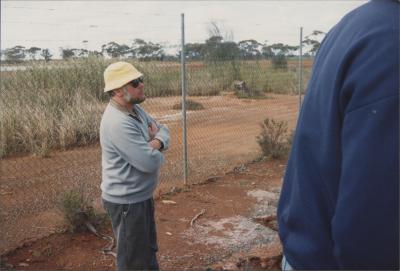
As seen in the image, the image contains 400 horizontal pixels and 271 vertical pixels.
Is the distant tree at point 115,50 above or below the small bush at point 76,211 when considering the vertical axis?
above

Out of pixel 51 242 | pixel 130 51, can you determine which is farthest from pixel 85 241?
pixel 130 51

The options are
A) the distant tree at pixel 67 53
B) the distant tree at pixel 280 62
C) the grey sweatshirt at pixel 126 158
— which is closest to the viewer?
the grey sweatshirt at pixel 126 158

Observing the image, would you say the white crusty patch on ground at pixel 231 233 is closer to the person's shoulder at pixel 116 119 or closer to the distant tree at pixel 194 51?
the person's shoulder at pixel 116 119

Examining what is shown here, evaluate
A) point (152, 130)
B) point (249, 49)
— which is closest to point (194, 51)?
point (249, 49)

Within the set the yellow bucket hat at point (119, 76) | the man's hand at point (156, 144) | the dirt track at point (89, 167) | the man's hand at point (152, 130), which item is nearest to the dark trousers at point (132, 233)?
the man's hand at point (156, 144)

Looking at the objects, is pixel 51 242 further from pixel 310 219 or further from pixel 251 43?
pixel 251 43

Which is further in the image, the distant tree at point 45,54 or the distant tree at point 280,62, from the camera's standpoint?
the distant tree at point 280,62

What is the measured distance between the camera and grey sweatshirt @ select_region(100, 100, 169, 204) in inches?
130

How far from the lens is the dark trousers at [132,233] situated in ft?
11.3

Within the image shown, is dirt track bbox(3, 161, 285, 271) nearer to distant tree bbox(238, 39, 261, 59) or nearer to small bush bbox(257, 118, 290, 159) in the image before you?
small bush bbox(257, 118, 290, 159)

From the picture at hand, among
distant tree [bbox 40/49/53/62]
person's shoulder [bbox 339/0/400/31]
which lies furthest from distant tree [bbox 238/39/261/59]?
person's shoulder [bbox 339/0/400/31]

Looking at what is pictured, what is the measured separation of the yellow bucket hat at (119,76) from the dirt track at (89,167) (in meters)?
2.30

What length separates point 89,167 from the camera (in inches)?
315

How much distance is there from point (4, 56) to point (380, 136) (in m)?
7.87
